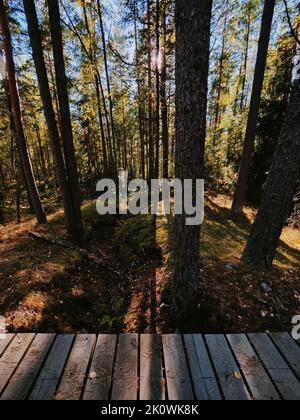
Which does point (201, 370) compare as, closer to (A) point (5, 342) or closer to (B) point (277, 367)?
(B) point (277, 367)

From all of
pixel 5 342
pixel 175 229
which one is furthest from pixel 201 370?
pixel 5 342

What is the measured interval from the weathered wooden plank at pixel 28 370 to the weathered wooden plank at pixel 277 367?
7.46ft

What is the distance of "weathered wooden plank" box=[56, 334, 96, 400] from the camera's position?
6.58ft

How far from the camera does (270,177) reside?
12.1 feet

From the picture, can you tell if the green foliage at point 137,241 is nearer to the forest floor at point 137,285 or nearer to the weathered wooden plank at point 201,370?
the forest floor at point 137,285

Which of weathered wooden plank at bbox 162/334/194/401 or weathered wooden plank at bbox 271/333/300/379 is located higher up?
weathered wooden plank at bbox 162/334/194/401

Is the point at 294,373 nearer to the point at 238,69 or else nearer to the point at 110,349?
the point at 110,349

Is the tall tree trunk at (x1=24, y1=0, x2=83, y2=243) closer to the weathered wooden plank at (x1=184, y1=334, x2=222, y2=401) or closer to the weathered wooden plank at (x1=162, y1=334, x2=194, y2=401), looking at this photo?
the weathered wooden plank at (x1=162, y1=334, x2=194, y2=401)

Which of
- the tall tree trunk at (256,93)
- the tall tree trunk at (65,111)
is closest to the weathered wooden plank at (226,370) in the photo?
the tall tree trunk at (65,111)

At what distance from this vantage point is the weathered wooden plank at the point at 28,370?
2.00 metres

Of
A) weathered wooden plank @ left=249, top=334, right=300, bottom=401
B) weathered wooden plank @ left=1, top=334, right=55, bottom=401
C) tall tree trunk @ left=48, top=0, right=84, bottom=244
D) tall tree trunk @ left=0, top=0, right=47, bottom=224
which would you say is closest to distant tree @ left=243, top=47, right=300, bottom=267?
weathered wooden plank @ left=249, top=334, right=300, bottom=401

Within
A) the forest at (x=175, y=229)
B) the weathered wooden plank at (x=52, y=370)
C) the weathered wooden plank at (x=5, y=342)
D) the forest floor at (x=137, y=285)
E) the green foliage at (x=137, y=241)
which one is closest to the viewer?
the weathered wooden plank at (x=52, y=370)

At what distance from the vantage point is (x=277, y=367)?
7.44ft

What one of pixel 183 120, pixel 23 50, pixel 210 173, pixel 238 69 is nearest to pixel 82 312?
pixel 183 120
